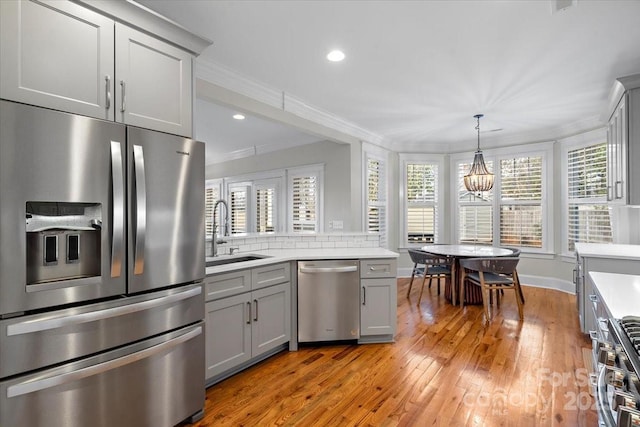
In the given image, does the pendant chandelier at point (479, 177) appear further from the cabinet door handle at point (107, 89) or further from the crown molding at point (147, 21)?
the cabinet door handle at point (107, 89)

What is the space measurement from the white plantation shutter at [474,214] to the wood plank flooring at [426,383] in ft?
8.87

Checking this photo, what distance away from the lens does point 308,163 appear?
565 cm

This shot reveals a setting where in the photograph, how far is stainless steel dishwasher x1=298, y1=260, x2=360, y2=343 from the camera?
10.0 ft

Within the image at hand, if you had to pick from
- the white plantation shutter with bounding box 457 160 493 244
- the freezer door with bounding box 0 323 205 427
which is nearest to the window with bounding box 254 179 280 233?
the white plantation shutter with bounding box 457 160 493 244

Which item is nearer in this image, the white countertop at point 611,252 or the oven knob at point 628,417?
the oven knob at point 628,417

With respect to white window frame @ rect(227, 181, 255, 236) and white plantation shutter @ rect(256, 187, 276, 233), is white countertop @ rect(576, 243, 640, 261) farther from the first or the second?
white window frame @ rect(227, 181, 255, 236)

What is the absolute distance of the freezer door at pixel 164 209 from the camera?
5.59 ft

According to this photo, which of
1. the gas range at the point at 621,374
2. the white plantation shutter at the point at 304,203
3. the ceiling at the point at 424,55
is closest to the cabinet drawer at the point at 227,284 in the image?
the ceiling at the point at 424,55

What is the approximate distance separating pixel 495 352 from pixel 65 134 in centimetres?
350

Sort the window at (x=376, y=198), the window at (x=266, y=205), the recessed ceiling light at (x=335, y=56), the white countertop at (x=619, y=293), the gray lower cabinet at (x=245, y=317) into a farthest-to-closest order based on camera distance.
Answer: the window at (x=266, y=205) < the window at (x=376, y=198) < the recessed ceiling light at (x=335, y=56) < the gray lower cabinet at (x=245, y=317) < the white countertop at (x=619, y=293)

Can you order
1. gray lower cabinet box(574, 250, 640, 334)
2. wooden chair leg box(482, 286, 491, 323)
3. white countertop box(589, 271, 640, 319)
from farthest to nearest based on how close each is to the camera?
wooden chair leg box(482, 286, 491, 323), gray lower cabinet box(574, 250, 640, 334), white countertop box(589, 271, 640, 319)

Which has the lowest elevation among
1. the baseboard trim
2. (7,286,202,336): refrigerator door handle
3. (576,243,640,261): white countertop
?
the baseboard trim

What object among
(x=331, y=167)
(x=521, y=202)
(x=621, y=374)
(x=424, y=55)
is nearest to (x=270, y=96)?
(x=424, y=55)

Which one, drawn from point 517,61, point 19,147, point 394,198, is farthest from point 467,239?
point 19,147
